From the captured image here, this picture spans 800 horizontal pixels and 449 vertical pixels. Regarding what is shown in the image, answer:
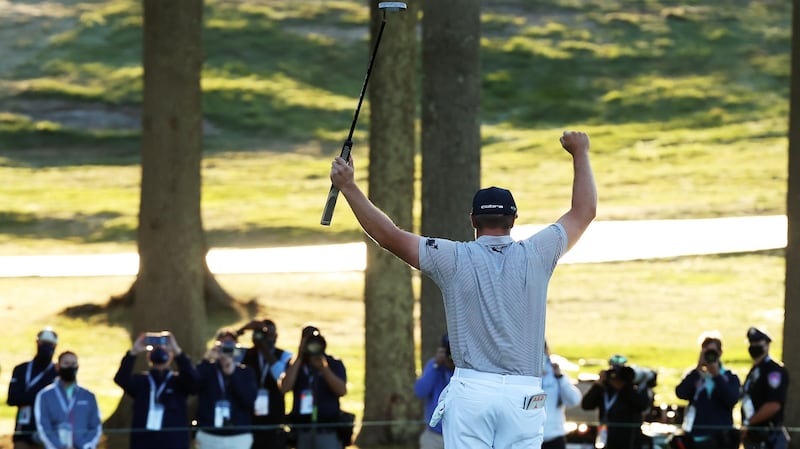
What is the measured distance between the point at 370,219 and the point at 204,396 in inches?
267

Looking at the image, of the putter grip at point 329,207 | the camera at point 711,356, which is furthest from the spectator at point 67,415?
the putter grip at point 329,207

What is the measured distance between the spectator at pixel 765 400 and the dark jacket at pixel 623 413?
2.87ft

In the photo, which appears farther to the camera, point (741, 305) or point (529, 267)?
point (741, 305)

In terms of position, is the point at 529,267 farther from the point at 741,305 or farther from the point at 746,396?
the point at 741,305

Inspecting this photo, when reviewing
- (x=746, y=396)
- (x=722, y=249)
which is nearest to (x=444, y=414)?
(x=746, y=396)

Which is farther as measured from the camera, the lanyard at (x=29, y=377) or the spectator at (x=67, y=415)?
the lanyard at (x=29, y=377)

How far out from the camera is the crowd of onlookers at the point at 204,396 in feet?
42.1

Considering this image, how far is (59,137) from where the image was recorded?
5969cm

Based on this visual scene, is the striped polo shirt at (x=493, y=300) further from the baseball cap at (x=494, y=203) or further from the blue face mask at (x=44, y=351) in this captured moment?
the blue face mask at (x=44, y=351)

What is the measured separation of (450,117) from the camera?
16.5m

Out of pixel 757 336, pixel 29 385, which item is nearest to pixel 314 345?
pixel 29 385

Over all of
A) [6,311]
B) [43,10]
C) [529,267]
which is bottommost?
[6,311]

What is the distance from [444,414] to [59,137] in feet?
178

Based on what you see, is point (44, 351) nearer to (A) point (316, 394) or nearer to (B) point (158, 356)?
(B) point (158, 356)
